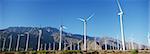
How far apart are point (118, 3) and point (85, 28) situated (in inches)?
403

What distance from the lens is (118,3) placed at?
3669cm

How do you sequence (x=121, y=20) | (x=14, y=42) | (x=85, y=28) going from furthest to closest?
(x=14, y=42)
(x=85, y=28)
(x=121, y=20)

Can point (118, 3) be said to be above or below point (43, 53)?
above

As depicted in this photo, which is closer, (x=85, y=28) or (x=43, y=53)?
(x=43, y=53)

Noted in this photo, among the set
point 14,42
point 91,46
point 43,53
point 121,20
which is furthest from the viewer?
point 14,42

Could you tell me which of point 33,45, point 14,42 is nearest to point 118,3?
point 14,42

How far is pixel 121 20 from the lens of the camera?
Answer: 118 ft

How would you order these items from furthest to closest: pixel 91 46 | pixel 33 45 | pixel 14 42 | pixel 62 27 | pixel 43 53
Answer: pixel 33 45
pixel 14 42
pixel 91 46
pixel 62 27
pixel 43 53

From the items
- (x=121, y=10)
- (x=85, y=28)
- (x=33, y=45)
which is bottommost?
(x=33, y=45)

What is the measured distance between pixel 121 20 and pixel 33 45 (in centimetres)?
13804

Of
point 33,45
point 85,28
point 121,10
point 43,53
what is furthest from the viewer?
point 33,45

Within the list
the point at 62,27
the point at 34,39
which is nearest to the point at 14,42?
the point at 34,39

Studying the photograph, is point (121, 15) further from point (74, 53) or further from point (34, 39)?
point (34, 39)

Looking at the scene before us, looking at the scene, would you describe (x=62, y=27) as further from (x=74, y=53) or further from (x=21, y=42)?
(x=21, y=42)
